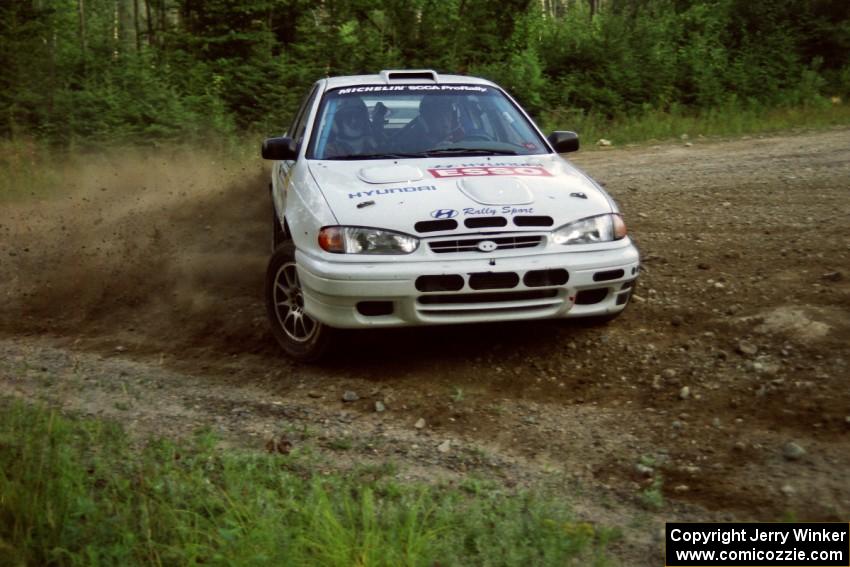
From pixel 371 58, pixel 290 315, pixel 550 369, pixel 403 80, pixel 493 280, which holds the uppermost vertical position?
pixel 403 80

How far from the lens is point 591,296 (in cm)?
580

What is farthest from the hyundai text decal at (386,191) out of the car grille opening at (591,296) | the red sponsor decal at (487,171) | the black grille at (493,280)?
the car grille opening at (591,296)

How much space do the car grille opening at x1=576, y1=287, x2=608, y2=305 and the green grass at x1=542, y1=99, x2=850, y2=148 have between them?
985 centimetres

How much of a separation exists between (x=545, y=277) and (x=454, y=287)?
20.6 inches

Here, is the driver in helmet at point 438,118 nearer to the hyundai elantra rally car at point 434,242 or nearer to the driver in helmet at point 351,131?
the hyundai elantra rally car at point 434,242

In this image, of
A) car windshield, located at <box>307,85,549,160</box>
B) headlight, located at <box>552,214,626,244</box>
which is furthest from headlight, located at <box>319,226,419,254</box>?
car windshield, located at <box>307,85,549,160</box>

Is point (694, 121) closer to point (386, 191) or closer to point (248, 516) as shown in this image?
point (386, 191)

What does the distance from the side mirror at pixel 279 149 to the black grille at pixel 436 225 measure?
5.33ft

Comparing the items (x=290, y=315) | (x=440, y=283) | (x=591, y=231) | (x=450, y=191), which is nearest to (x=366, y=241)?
(x=440, y=283)

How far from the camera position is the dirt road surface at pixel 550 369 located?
447 cm

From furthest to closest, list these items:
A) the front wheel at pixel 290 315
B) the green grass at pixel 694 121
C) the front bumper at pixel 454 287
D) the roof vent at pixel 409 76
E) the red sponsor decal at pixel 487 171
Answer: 1. the green grass at pixel 694 121
2. the roof vent at pixel 409 76
3. the red sponsor decal at pixel 487 171
4. the front wheel at pixel 290 315
5. the front bumper at pixel 454 287

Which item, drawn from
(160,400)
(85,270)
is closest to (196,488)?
(160,400)

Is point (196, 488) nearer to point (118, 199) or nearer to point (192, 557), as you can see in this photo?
point (192, 557)

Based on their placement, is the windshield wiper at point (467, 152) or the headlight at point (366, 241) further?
the windshield wiper at point (467, 152)
